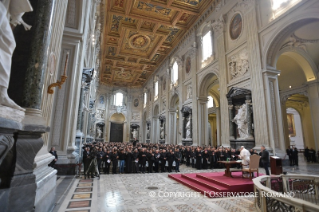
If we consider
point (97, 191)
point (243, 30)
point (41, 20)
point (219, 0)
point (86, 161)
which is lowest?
point (97, 191)

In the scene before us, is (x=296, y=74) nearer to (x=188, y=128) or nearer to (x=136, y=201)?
(x=188, y=128)

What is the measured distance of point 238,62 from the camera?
36.9 ft

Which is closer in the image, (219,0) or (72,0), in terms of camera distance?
(72,0)

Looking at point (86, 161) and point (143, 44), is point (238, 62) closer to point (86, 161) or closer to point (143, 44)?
point (86, 161)

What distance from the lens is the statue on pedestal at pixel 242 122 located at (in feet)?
33.4

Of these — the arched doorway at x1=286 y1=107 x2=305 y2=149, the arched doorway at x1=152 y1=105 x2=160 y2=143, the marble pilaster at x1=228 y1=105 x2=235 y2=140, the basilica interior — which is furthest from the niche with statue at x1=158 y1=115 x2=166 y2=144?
the arched doorway at x1=286 y1=107 x2=305 y2=149

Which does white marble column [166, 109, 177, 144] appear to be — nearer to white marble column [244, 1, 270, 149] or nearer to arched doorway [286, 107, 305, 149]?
white marble column [244, 1, 270, 149]

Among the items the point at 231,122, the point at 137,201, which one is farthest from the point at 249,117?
the point at 137,201

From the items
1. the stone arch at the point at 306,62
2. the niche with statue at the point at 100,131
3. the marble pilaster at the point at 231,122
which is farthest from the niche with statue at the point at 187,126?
the niche with statue at the point at 100,131

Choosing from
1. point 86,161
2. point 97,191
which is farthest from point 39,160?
point 86,161

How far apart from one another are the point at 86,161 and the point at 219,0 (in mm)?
13455

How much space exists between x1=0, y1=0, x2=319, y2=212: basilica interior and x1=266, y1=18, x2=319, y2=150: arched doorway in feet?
0.20

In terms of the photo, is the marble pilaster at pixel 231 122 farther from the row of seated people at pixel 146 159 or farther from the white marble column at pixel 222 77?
the row of seated people at pixel 146 159

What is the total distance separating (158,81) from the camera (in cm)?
2561
